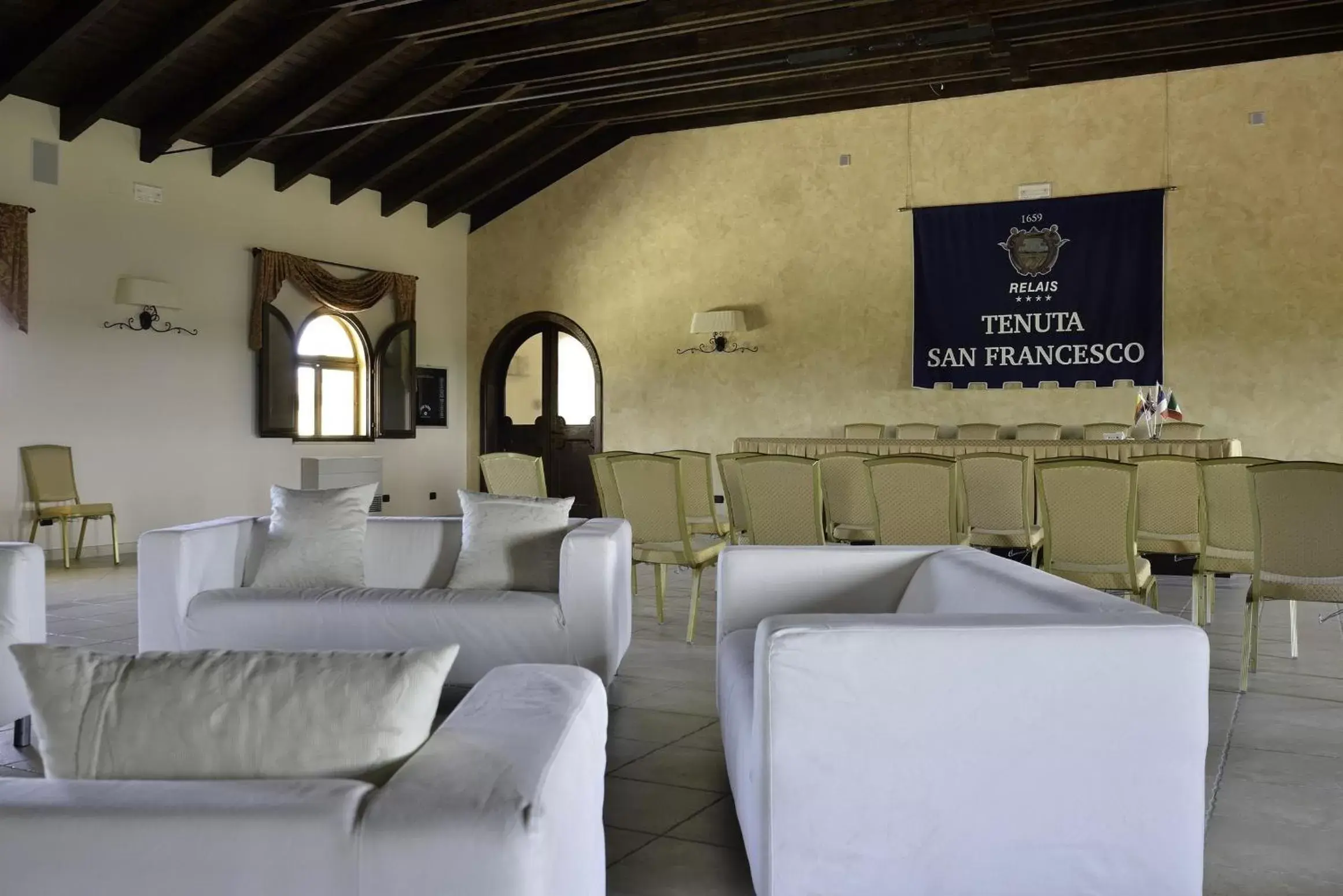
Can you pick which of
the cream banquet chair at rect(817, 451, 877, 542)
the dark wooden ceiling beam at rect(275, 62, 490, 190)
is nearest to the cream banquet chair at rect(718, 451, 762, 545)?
the cream banquet chair at rect(817, 451, 877, 542)

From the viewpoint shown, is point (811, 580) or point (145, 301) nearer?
point (811, 580)

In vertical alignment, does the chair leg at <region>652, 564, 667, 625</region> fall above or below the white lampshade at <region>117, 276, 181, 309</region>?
below

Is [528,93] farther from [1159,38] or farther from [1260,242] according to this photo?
[1260,242]

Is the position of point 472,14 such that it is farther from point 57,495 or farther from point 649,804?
point 649,804

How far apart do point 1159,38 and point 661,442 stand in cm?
545

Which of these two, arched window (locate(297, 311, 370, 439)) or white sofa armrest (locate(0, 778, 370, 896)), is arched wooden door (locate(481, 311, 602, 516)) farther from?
white sofa armrest (locate(0, 778, 370, 896))

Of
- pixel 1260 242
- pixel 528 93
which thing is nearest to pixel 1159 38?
pixel 1260 242

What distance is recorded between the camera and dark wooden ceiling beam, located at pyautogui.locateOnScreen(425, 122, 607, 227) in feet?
33.8

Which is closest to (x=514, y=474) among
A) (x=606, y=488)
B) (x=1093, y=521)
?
(x=606, y=488)

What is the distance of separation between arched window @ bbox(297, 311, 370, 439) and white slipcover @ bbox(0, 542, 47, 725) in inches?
260

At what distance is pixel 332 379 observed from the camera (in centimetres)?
1007

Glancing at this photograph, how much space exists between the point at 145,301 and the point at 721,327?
15.7ft

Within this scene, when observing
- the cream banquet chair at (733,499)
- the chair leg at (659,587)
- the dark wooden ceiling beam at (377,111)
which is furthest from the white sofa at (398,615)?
the dark wooden ceiling beam at (377,111)

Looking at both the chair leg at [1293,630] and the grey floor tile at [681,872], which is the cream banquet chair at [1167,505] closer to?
the chair leg at [1293,630]
